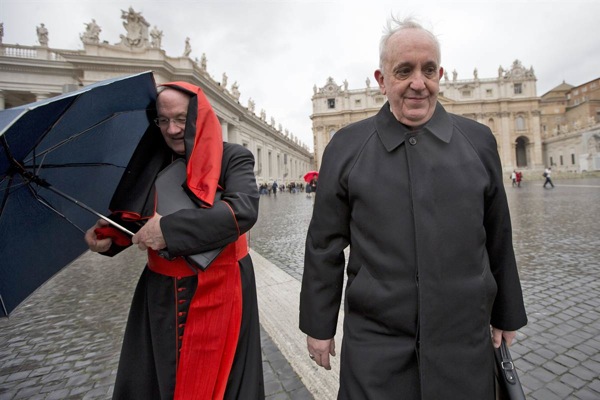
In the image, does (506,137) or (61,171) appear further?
(506,137)

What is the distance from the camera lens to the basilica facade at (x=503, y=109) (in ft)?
172

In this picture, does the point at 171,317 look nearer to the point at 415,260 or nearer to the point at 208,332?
the point at 208,332

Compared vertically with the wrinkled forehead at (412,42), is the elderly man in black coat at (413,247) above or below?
below

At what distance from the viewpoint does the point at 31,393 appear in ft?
7.79

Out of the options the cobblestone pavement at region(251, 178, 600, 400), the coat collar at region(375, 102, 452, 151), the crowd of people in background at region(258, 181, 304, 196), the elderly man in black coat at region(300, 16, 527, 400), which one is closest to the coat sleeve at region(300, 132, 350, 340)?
the elderly man in black coat at region(300, 16, 527, 400)

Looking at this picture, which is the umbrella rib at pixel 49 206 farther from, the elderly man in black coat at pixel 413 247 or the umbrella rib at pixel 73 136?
the elderly man in black coat at pixel 413 247

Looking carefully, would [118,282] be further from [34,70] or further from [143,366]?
[34,70]

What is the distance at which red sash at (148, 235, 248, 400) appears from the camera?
1469 mm

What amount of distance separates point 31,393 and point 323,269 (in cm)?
259

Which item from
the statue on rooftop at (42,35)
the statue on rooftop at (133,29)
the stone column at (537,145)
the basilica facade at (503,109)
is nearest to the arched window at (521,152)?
the basilica facade at (503,109)

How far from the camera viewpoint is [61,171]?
1.54 meters

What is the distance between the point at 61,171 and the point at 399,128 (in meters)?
1.58

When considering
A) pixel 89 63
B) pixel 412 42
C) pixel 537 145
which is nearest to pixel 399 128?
pixel 412 42

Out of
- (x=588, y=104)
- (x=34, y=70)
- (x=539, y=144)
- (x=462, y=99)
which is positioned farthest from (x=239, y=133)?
(x=588, y=104)
